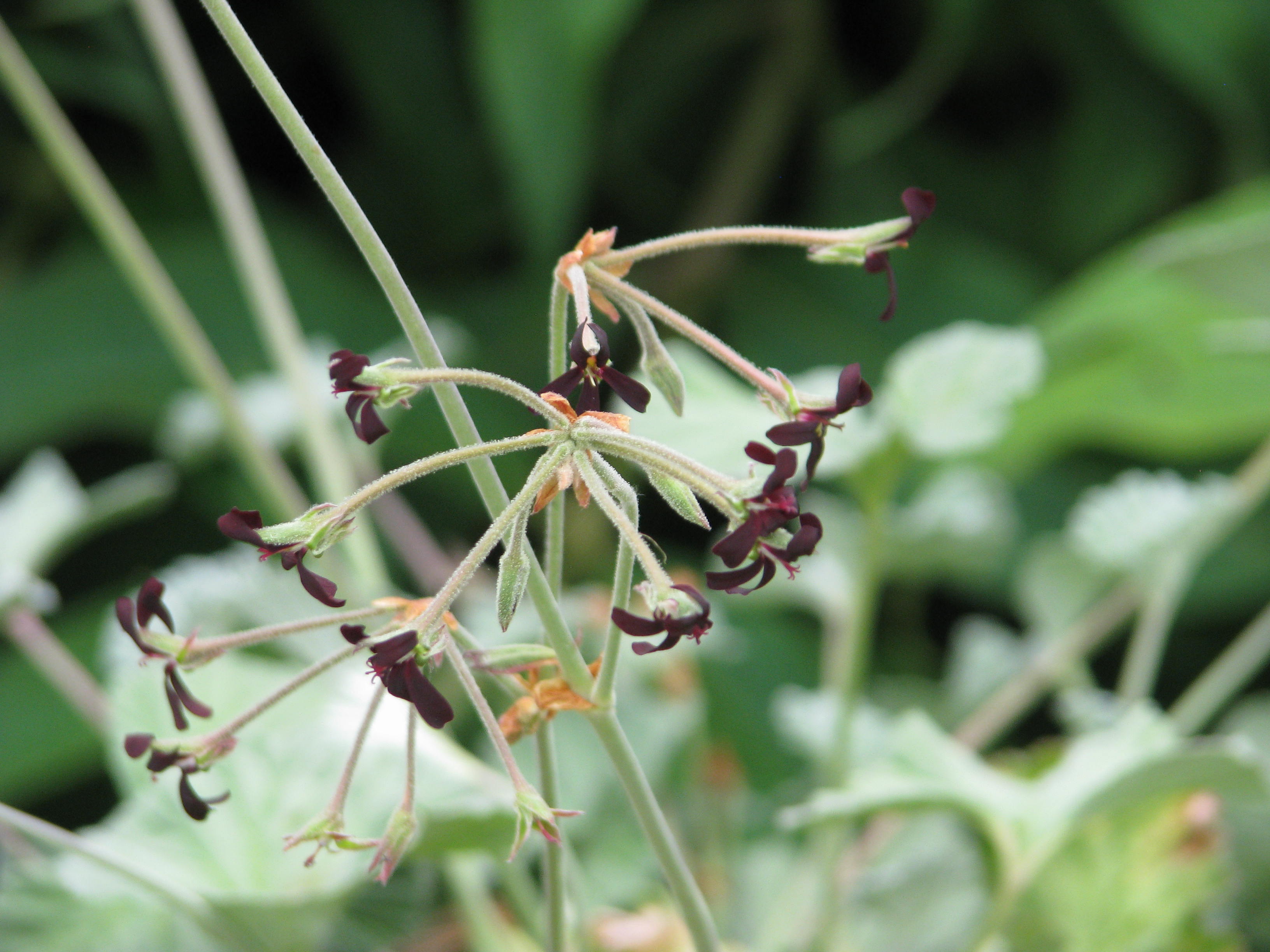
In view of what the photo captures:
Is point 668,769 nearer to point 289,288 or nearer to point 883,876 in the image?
point 883,876

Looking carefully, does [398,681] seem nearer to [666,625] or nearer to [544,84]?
[666,625]

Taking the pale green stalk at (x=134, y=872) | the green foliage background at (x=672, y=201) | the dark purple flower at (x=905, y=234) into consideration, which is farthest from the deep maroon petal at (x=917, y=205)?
the green foliage background at (x=672, y=201)

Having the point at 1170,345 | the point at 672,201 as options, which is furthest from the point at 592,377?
the point at 672,201

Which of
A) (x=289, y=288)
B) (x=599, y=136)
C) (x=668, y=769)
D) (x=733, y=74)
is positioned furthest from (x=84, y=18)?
(x=668, y=769)

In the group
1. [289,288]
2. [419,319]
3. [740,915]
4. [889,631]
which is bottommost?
[889,631]

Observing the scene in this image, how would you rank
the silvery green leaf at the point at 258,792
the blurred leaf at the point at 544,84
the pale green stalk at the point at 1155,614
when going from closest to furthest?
the silvery green leaf at the point at 258,792 → the pale green stalk at the point at 1155,614 → the blurred leaf at the point at 544,84

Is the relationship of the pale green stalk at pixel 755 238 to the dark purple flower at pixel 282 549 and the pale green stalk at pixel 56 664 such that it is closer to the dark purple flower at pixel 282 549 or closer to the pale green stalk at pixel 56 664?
the dark purple flower at pixel 282 549
